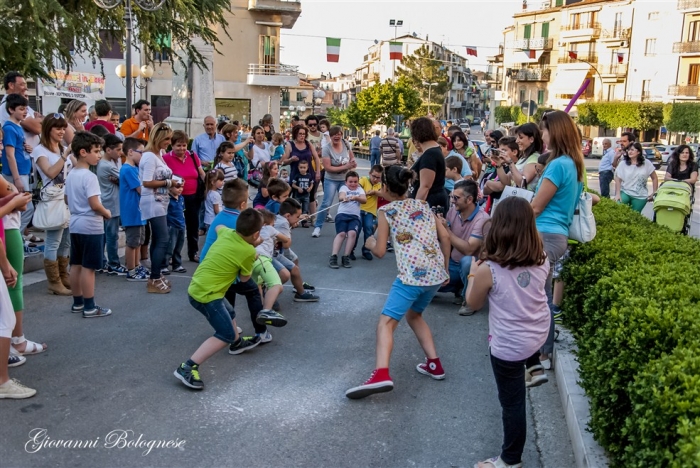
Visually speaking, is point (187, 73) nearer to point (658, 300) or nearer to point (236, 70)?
point (658, 300)

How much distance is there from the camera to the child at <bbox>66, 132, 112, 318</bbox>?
6.81 metres

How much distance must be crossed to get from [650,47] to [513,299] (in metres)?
66.4

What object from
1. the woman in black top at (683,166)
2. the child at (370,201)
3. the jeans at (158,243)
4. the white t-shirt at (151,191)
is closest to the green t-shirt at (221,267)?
the jeans at (158,243)

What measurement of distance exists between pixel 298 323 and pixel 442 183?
222 centimetres

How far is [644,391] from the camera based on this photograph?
124 inches

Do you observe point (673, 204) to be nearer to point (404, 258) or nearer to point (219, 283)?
point (404, 258)

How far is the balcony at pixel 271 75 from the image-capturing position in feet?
157

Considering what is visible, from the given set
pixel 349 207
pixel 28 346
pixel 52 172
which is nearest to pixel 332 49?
pixel 349 207

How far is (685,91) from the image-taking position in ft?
192

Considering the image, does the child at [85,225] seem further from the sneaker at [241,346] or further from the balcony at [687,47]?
the balcony at [687,47]

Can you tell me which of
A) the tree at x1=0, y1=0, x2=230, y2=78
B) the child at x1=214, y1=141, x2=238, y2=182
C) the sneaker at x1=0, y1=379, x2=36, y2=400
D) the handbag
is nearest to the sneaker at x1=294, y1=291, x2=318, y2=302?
the child at x1=214, y1=141, x2=238, y2=182

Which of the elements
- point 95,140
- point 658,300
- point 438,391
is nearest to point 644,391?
point 658,300

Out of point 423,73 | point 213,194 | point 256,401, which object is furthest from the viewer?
point 423,73

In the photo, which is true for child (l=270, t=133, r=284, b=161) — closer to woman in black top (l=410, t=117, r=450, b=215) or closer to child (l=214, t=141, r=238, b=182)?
child (l=214, t=141, r=238, b=182)
